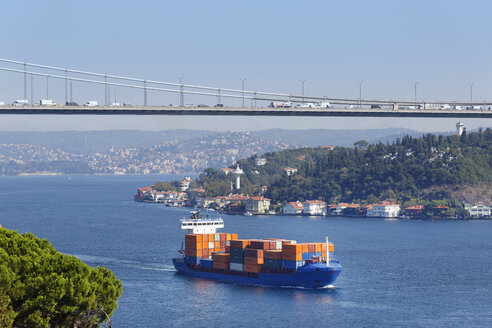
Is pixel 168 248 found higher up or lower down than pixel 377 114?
lower down

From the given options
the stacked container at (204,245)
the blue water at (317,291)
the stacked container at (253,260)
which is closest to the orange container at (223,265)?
the blue water at (317,291)

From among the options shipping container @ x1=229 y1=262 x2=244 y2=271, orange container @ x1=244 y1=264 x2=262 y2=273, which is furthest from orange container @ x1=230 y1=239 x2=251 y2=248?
orange container @ x1=244 y1=264 x2=262 y2=273

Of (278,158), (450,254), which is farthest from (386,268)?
(278,158)

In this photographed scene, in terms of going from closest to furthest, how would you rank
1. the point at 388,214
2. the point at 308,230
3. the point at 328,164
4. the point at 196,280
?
the point at 196,280
the point at 308,230
the point at 388,214
the point at 328,164

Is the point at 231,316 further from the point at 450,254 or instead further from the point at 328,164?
the point at 328,164

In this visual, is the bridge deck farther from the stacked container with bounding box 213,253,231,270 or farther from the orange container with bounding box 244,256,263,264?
the orange container with bounding box 244,256,263,264

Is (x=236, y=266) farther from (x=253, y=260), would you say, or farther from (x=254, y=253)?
(x=254, y=253)
